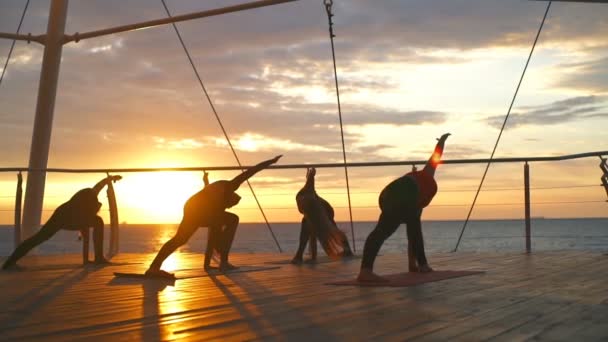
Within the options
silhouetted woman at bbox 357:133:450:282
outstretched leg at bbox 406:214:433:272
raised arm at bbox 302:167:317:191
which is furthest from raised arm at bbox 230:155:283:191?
raised arm at bbox 302:167:317:191

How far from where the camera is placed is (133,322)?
3.21 metres

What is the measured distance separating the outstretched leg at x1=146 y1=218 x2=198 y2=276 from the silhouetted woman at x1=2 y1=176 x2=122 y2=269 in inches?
53.1

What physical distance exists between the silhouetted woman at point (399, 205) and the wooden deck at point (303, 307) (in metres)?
0.38

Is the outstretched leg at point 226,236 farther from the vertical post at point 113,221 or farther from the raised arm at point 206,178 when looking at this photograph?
the vertical post at point 113,221

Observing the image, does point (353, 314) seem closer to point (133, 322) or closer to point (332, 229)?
point (133, 322)

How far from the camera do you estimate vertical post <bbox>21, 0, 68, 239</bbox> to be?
8.75m

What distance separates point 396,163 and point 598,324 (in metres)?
5.80

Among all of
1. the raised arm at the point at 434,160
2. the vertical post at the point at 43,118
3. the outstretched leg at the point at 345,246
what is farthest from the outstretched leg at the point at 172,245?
the vertical post at the point at 43,118

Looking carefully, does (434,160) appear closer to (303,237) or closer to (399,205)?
(399,205)

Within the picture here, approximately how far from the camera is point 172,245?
5699 millimetres

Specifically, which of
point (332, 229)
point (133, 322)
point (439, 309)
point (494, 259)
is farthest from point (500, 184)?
point (133, 322)

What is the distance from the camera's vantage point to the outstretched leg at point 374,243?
4.88 metres

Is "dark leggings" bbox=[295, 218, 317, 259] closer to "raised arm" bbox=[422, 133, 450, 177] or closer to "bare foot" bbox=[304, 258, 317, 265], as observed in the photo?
"bare foot" bbox=[304, 258, 317, 265]

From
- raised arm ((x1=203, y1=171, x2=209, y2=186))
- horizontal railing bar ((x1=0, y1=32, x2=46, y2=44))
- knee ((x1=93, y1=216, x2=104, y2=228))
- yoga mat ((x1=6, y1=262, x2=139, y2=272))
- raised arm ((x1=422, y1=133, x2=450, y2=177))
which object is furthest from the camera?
horizontal railing bar ((x1=0, y1=32, x2=46, y2=44))
